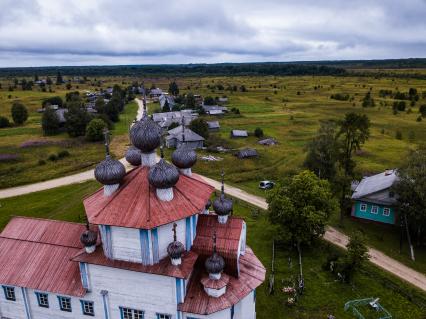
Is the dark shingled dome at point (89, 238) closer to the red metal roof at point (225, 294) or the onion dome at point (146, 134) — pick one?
the onion dome at point (146, 134)

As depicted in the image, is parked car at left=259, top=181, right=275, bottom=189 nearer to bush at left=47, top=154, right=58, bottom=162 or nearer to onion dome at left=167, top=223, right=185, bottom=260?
onion dome at left=167, top=223, right=185, bottom=260

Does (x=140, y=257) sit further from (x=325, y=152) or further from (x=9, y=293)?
(x=325, y=152)

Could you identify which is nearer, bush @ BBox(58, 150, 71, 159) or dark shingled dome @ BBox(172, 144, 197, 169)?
dark shingled dome @ BBox(172, 144, 197, 169)

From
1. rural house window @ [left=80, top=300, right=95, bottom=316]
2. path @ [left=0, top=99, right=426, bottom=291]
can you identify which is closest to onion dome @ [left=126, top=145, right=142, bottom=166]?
rural house window @ [left=80, top=300, right=95, bottom=316]

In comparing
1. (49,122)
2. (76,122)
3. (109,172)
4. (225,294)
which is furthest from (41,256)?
(49,122)

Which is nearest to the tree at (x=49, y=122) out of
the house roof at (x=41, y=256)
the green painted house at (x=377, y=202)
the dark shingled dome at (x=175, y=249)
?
the house roof at (x=41, y=256)
